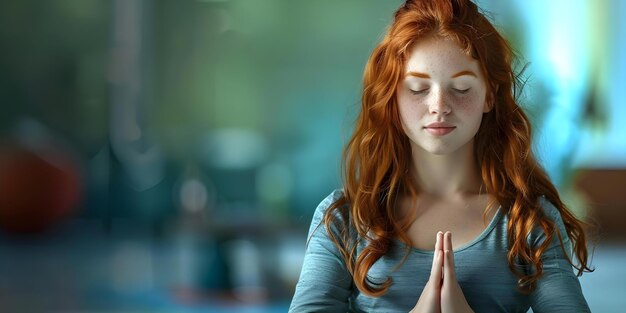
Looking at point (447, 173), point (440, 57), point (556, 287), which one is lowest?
point (556, 287)

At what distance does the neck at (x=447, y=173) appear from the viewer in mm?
965

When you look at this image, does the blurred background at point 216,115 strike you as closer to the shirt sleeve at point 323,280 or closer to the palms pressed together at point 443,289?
the shirt sleeve at point 323,280

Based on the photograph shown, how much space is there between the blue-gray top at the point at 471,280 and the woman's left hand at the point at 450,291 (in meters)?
0.05

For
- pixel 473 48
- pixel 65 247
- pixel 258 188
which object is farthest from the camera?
pixel 258 188

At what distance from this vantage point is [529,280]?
0.91 meters

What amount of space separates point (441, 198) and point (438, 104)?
0.38 feet

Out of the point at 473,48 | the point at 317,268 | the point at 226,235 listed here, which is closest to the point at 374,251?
the point at 317,268

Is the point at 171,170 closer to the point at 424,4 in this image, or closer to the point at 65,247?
Result: the point at 65,247

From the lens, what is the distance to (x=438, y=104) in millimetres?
896

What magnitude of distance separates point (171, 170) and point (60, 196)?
0.46 meters

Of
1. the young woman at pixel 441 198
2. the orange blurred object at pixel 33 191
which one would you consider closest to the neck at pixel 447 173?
the young woman at pixel 441 198

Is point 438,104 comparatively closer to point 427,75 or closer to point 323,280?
point 427,75

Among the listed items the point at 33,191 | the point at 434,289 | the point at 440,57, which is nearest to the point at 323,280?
the point at 434,289

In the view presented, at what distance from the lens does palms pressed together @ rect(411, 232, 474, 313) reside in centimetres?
86
